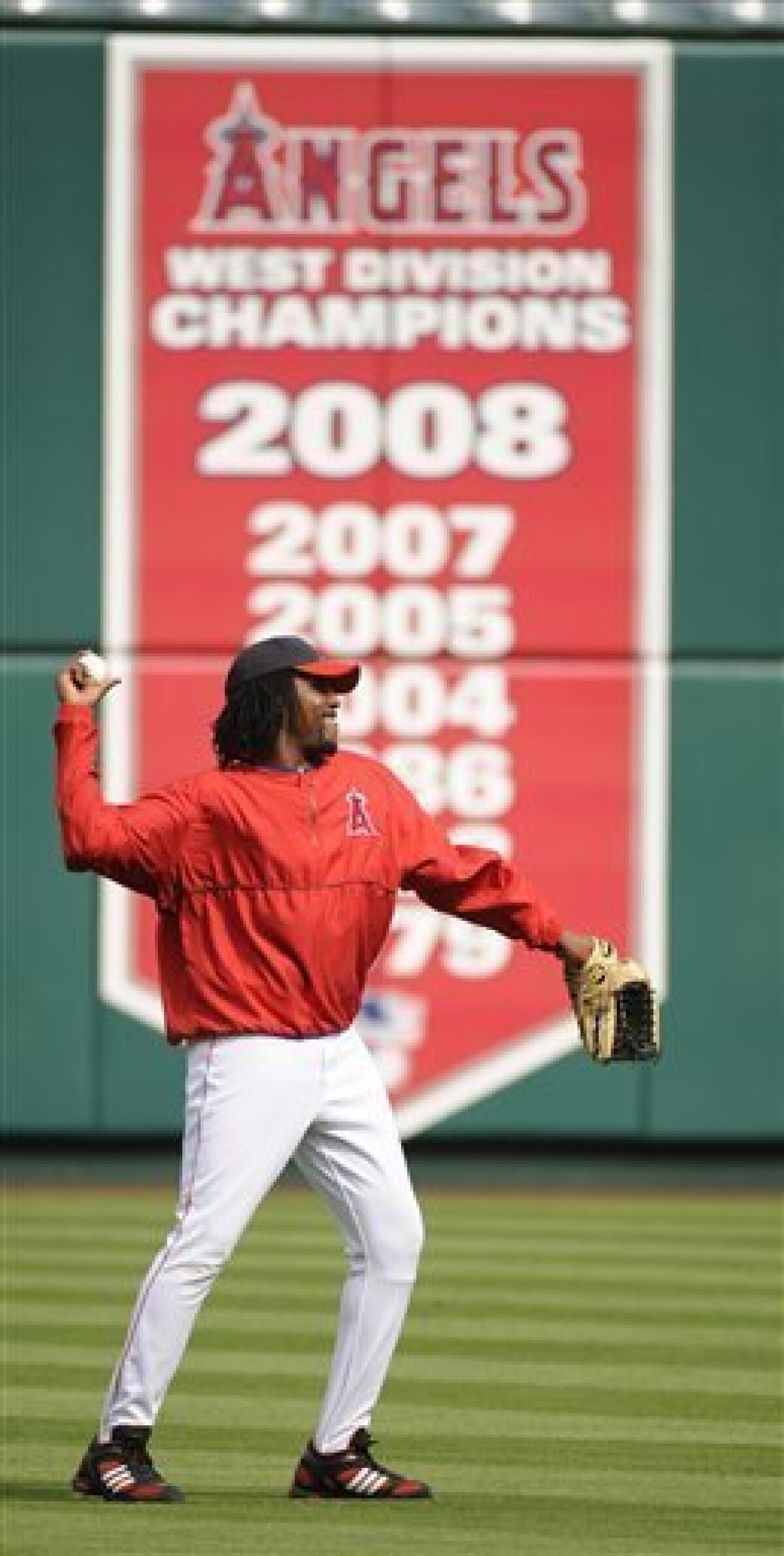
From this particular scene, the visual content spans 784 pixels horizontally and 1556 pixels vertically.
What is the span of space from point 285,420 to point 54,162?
1549 millimetres

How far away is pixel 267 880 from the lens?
7.84 m

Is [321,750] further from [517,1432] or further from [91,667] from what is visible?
[517,1432]

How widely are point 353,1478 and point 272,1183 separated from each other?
0.66 metres

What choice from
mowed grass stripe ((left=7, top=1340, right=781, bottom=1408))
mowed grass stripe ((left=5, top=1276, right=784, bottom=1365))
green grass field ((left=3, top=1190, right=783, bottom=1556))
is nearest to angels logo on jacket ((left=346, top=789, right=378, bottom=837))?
green grass field ((left=3, top=1190, right=783, bottom=1556))

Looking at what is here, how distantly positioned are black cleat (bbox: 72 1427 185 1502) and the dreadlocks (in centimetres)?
141

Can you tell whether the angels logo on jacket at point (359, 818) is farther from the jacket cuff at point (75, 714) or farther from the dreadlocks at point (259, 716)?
the jacket cuff at point (75, 714)

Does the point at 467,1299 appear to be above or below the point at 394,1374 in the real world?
below

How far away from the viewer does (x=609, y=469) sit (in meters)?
17.4

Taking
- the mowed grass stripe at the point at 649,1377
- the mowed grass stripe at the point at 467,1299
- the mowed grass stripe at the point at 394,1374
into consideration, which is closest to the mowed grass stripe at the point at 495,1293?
the mowed grass stripe at the point at 467,1299

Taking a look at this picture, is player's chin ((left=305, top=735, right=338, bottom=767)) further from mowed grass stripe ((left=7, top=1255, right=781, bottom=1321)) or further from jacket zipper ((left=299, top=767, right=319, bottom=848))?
mowed grass stripe ((left=7, top=1255, right=781, bottom=1321))

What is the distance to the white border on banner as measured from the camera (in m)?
17.2

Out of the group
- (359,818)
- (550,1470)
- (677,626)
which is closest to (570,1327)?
(550,1470)

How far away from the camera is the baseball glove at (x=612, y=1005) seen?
793 cm

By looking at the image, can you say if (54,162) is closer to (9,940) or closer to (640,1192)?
(9,940)
